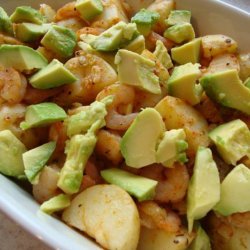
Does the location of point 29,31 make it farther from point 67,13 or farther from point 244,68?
point 244,68

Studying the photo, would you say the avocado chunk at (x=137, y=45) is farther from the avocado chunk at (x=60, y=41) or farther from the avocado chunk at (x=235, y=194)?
the avocado chunk at (x=235, y=194)

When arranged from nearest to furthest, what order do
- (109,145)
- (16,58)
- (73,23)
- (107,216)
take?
(107,216)
(109,145)
(16,58)
(73,23)

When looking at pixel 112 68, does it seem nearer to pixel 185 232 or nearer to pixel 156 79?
pixel 156 79

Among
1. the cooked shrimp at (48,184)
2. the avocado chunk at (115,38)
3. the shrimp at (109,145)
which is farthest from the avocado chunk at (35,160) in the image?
the avocado chunk at (115,38)

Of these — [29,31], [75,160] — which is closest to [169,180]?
[75,160]

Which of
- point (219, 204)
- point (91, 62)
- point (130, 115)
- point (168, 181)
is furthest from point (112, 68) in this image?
point (219, 204)

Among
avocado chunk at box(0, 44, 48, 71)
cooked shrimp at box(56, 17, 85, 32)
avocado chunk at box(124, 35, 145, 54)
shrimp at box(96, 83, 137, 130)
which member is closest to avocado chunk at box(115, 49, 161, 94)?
shrimp at box(96, 83, 137, 130)
